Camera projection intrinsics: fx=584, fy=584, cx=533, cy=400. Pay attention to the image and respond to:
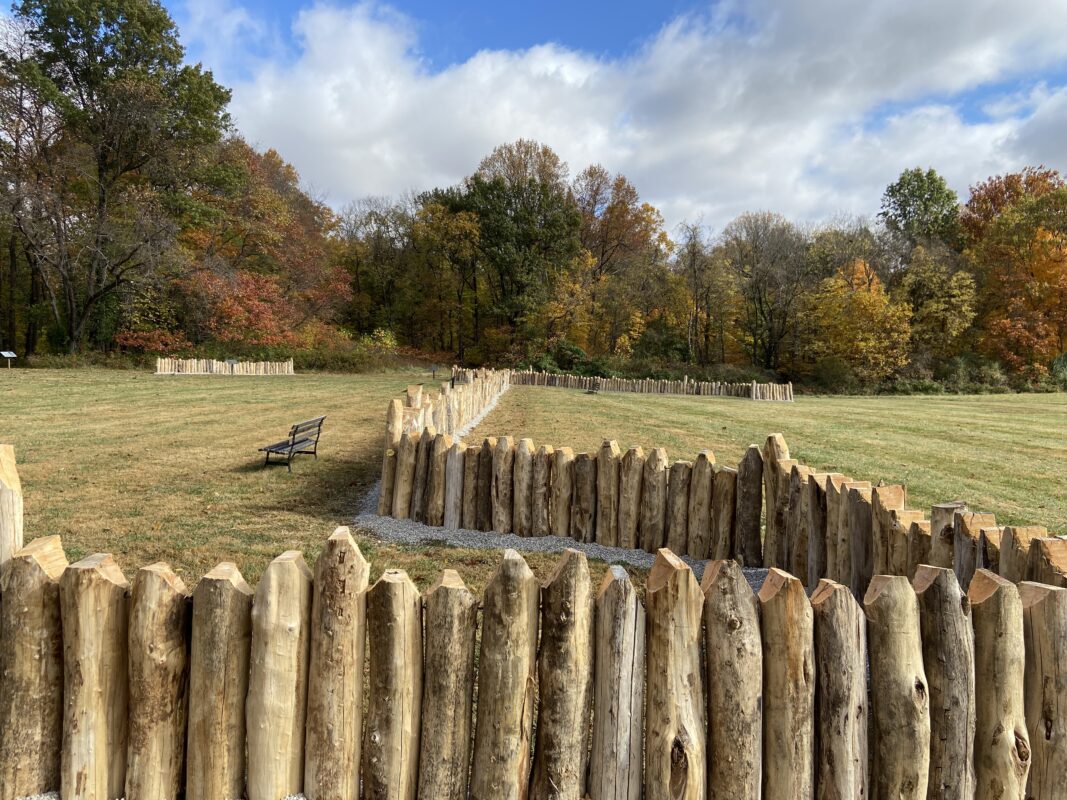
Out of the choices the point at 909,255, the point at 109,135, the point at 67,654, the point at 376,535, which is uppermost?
the point at 109,135

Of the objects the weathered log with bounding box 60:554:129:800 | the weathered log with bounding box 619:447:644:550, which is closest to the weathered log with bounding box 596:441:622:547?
the weathered log with bounding box 619:447:644:550

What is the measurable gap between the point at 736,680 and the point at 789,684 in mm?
204

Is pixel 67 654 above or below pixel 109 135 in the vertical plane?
below

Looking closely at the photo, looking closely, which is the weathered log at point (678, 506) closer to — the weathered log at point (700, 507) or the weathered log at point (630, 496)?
the weathered log at point (700, 507)

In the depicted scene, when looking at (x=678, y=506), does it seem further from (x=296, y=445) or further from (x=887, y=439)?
(x=887, y=439)

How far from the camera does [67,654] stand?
2314 millimetres

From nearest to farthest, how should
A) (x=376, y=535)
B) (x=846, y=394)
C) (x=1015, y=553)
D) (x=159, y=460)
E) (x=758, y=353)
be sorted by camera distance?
1. (x=1015, y=553)
2. (x=376, y=535)
3. (x=159, y=460)
4. (x=846, y=394)
5. (x=758, y=353)

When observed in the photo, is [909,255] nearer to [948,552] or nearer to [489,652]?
[948,552]

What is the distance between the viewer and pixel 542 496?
6.21 m

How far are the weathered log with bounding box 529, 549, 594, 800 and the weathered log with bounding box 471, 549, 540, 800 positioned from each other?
2.9 inches

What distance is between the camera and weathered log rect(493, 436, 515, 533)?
6238 mm

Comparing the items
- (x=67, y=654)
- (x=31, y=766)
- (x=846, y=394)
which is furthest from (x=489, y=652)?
(x=846, y=394)

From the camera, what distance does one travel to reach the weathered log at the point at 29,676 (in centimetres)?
232

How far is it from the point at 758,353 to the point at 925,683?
156 feet
